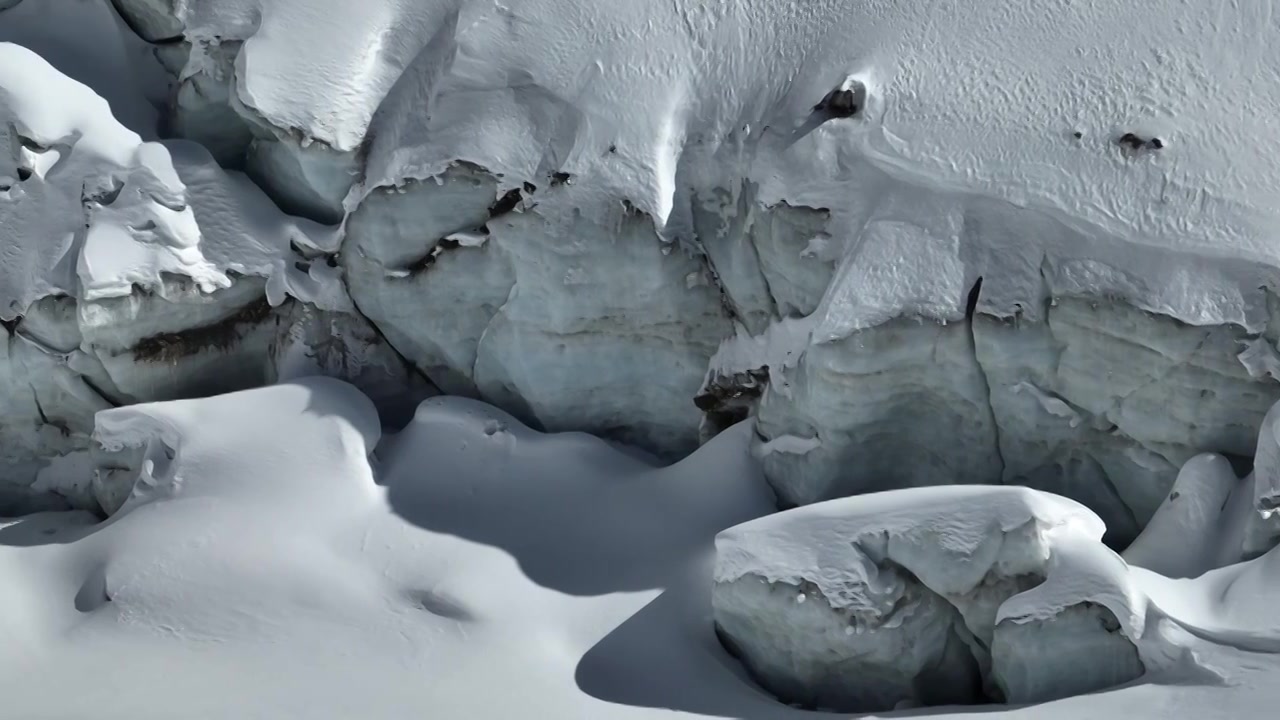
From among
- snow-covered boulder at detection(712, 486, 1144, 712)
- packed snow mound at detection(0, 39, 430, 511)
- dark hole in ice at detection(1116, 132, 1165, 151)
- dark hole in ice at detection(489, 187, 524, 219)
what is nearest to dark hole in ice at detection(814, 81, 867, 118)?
dark hole in ice at detection(1116, 132, 1165, 151)

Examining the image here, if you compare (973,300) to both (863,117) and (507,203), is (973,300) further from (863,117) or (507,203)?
(507,203)

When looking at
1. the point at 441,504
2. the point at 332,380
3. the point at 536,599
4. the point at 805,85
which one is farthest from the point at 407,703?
the point at 805,85

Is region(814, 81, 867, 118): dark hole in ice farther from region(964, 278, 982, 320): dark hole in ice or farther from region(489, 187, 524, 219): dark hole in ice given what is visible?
region(489, 187, 524, 219): dark hole in ice

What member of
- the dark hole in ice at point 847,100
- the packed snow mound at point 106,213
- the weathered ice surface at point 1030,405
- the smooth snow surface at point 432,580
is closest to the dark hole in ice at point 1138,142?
the weathered ice surface at point 1030,405

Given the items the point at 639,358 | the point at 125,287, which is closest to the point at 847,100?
the point at 639,358

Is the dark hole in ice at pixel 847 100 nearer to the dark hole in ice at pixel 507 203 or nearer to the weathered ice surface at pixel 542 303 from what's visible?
the weathered ice surface at pixel 542 303

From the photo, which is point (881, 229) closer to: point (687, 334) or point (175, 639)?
point (687, 334)
